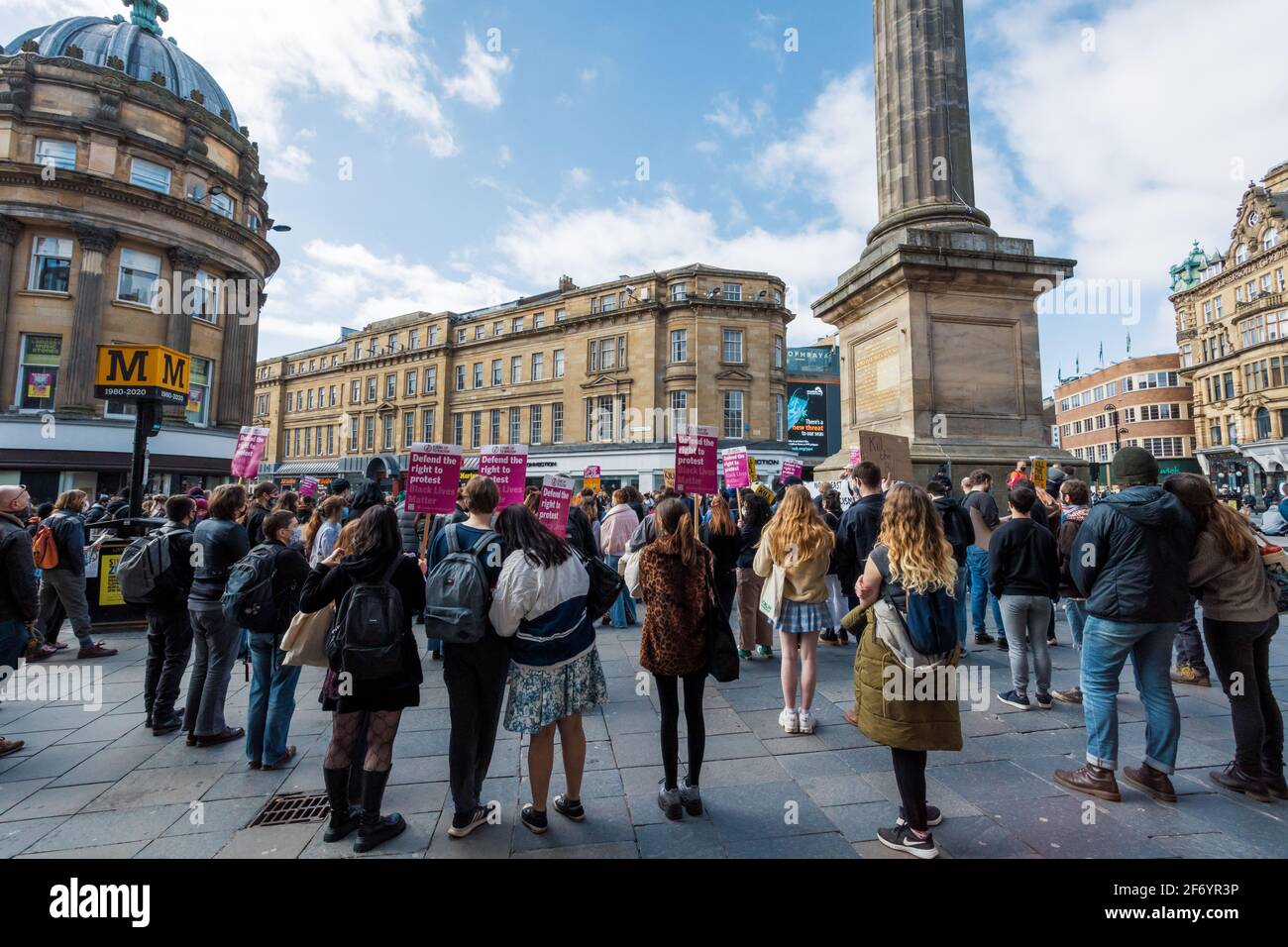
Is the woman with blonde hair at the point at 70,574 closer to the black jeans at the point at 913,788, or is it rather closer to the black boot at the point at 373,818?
the black boot at the point at 373,818

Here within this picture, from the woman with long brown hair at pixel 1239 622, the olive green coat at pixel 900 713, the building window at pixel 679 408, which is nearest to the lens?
the olive green coat at pixel 900 713

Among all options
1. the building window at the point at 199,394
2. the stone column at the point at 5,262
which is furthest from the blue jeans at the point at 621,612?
the stone column at the point at 5,262

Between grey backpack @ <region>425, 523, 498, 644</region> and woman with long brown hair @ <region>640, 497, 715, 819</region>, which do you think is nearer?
grey backpack @ <region>425, 523, 498, 644</region>

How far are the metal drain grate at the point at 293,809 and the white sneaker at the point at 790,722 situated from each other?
3280 mm

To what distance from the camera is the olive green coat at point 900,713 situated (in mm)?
2891

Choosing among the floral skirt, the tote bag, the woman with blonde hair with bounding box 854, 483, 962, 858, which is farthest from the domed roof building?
the woman with blonde hair with bounding box 854, 483, 962, 858

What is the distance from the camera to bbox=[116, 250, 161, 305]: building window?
23266 millimetres

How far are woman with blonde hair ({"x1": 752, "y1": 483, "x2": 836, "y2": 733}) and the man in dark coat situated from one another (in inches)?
67.8

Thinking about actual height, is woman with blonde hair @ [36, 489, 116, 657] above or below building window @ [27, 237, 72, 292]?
below

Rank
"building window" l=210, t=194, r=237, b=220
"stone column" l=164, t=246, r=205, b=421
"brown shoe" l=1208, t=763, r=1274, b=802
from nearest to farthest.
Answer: "brown shoe" l=1208, t=763, r=1274, b=802 → "stone column" l=164, t=246, r=205, b=421 → "building window" l=210, t=194, r=237, b=220

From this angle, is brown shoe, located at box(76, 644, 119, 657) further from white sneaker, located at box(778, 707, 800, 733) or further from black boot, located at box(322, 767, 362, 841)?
white sneaker, located at box(778, 707, 800, 733)

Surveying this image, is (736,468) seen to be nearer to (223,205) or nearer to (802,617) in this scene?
(802,617)

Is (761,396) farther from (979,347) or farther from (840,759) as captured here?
(840,759)
